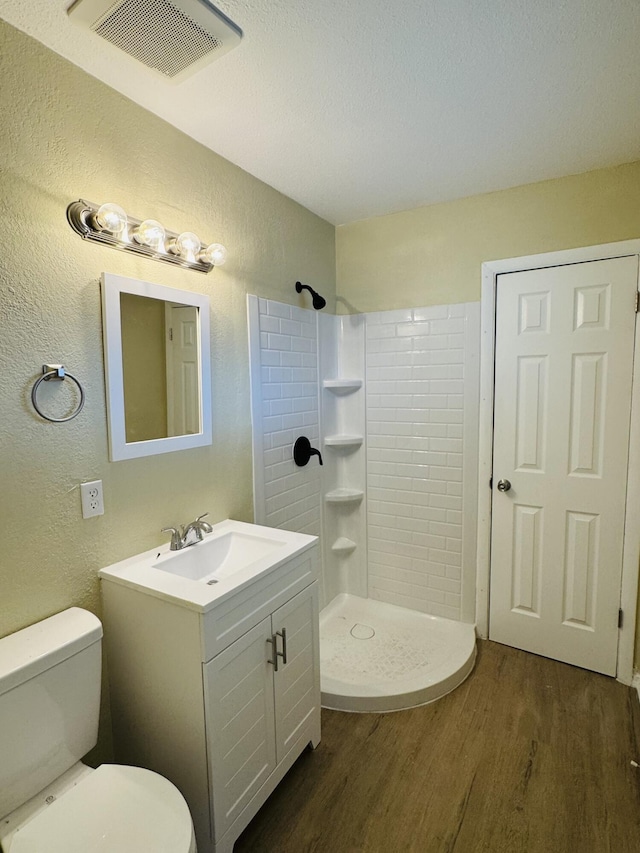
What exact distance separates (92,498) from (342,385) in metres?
1.55

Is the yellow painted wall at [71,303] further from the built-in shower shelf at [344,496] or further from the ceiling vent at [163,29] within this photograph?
the built-in shower shelf at [344,496]

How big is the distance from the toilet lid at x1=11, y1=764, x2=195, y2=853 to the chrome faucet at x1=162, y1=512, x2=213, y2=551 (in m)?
0.66

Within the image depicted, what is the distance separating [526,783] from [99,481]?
186 centimetres

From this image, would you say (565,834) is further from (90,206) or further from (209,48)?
(209,48)

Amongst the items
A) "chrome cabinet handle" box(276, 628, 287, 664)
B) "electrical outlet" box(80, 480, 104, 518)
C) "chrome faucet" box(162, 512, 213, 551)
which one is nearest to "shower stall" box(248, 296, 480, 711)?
"chrome faucet" box(162, 512, 213, 551)

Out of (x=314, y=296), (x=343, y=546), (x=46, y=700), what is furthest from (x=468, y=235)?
(x=46, y=700)

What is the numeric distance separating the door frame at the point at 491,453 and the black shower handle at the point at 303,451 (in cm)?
92

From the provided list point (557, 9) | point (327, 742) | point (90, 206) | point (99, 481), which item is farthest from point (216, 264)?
point (327, 742)

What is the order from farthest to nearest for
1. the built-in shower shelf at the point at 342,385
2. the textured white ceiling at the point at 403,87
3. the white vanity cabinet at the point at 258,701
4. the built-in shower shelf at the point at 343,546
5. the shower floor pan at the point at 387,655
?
the built-in shower shelf at the point at 343,546
the built-in shower shelf at the point at 342,385
the shower floor pan at the point at 387,655
the white vanity cabinet at the point at 258,701
the textured white ceiling at the point at 403,87

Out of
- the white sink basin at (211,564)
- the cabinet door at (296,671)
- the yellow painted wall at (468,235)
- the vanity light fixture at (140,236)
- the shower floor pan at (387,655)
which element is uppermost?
the yellow painted wall at (468,235)

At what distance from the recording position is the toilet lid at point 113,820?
97 centimetres

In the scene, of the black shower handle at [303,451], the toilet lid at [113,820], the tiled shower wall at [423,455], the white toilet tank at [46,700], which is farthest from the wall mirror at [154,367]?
the tiled shower wall at [423,455]

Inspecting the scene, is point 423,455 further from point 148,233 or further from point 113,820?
point 113,820

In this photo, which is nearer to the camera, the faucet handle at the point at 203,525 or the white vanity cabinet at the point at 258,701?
the white vanity cabinet at the point at 258,701
